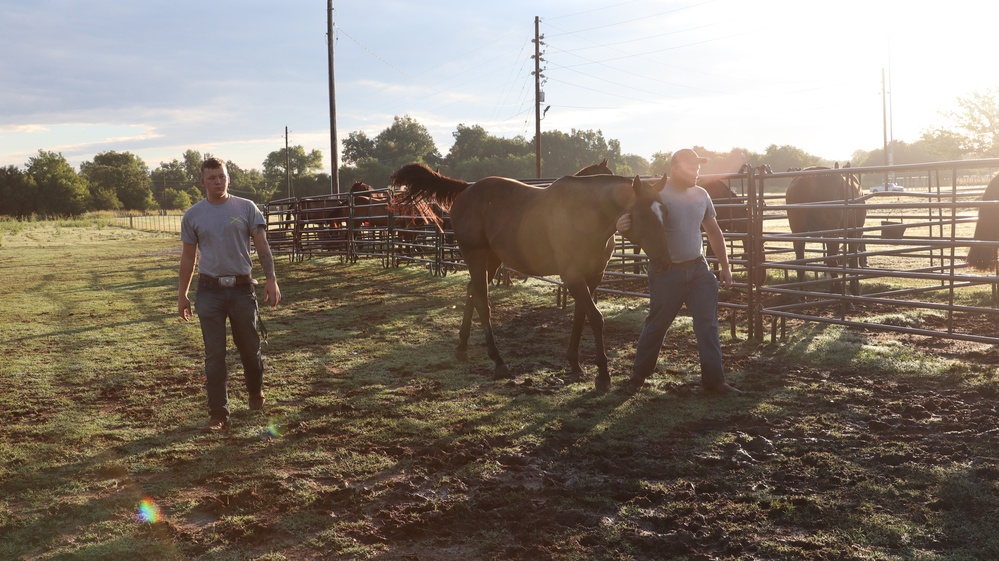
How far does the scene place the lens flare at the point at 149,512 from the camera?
347cm

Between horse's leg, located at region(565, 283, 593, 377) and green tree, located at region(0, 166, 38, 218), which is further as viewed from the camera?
green tree, located at region(0, 166, 38, 218)

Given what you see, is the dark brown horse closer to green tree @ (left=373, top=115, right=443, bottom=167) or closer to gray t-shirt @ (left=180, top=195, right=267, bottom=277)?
gray t-shirt @ (left=180, top=195, right=267, bottom=277)

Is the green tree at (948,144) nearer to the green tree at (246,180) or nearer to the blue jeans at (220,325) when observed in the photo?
the blue jeans at (220,325)

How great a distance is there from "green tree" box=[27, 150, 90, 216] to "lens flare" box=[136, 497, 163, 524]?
82867 millimetres

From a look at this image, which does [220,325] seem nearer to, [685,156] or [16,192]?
[685,156]

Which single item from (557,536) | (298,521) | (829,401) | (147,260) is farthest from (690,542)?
(147,260)

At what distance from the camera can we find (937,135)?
1834 inches

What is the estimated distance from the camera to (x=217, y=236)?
4.80 m

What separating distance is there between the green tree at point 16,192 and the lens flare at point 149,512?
273 ft

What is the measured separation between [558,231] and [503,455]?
7.62 ft

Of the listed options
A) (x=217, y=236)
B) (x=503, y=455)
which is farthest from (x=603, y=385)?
(x=217, y=236)

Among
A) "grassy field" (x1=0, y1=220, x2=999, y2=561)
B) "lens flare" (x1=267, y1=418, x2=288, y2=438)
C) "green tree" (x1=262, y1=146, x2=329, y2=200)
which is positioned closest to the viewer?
"grassy field" (x1=0, y1=220, x2=999, y2=561)

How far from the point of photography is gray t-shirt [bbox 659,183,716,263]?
5375 millimetres

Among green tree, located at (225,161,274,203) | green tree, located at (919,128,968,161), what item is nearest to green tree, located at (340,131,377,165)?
green tree, located at (225,161,274,203)
